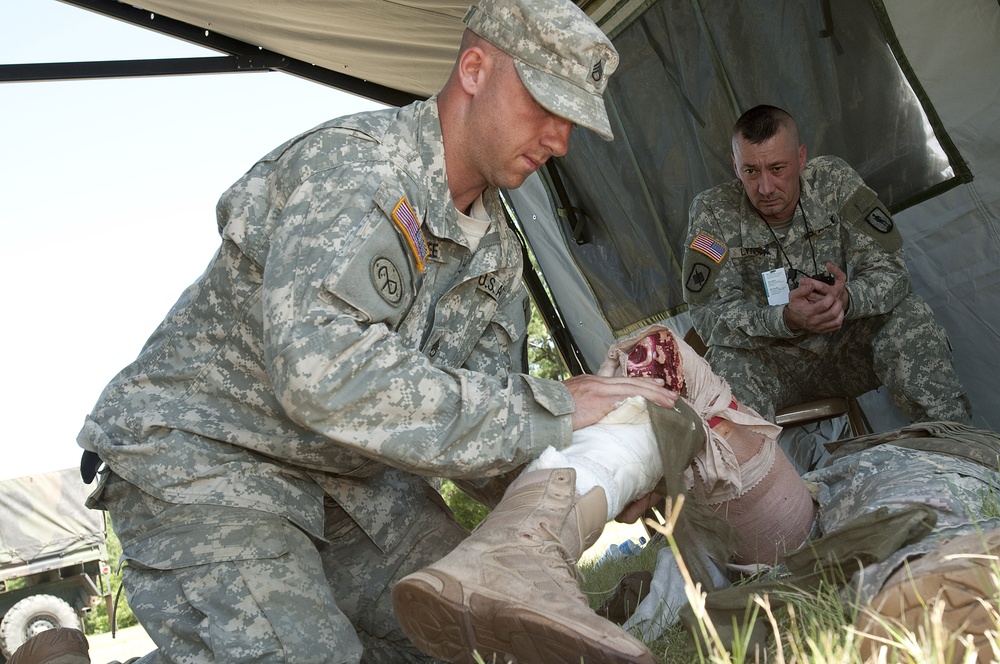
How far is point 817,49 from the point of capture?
149 inches

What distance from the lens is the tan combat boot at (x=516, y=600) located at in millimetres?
1452

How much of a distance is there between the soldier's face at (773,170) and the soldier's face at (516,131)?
1.71 meters

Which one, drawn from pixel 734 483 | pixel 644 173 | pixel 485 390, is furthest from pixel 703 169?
pixel 485 390

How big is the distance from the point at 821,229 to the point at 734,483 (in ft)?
6.06

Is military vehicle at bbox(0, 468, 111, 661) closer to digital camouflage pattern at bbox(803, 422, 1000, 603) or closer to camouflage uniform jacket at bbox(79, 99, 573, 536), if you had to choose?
camouflage uniform jacket at bbox(79, 99, 573, 536)

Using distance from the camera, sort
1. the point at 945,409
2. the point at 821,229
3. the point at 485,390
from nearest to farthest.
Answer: the point at 485,390
the point at 945,409
the point at 821,229

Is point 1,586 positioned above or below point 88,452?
below

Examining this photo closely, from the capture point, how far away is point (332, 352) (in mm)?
1767

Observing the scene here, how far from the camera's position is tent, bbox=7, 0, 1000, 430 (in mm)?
3525

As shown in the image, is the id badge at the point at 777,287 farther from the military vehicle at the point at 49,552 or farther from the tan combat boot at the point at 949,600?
the military vehicle at the point at 49,552

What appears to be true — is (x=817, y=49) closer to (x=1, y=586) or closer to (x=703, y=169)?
(x=703, y=169)

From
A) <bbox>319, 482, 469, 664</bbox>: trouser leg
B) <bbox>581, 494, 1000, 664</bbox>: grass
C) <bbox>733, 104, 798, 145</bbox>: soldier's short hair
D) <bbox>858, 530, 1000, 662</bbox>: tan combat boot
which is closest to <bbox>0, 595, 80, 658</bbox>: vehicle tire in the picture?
<bbox>319, 482, 469, 664</bbox>: trouser leg

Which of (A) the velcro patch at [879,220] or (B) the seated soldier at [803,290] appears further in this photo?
(A) the velcro patch at [879,220]

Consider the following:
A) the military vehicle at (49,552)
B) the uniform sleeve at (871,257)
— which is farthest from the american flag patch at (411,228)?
the military vehicle at (49,552)
